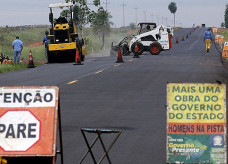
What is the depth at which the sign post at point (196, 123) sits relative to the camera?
7898 millimetres

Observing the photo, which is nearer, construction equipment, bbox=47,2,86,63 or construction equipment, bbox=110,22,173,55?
construction equipment, bbox=47,2,86,63

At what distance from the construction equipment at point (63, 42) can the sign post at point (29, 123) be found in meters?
29.9

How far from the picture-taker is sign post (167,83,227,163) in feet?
25.9

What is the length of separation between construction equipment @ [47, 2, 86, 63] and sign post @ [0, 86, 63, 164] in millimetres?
29908

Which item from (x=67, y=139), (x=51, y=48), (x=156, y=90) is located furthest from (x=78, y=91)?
(x=51, y=48)

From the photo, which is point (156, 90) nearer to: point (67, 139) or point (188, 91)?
point (67, 139)

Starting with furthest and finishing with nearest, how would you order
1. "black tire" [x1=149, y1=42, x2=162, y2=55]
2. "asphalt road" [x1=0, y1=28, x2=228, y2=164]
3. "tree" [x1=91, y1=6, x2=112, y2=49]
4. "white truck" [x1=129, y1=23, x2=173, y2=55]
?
1. "tree" [x1=91, y1=6, x2=112, y2=49]
2. "black tire" [x1=149, y1=42, x2=162, y2=55]
3. "white truck" [x1=129, y1=23, x2=173, y2=55]
4. "asphalt road" [x1=0, y1=28, x2=228, y2=164]

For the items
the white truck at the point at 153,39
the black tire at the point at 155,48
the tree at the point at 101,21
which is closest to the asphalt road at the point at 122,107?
the white truck at the point at 153,39

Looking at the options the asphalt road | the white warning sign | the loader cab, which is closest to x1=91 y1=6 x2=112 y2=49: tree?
the loader cab

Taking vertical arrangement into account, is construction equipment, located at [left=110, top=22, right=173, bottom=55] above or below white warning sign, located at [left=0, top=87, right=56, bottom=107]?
below

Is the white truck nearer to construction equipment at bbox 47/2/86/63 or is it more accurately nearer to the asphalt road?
construction equipment at bbox 47/2/86/63

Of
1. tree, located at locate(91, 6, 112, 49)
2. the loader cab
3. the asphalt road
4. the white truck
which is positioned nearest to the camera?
the asphalt road

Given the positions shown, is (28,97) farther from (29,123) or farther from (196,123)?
(196,123)

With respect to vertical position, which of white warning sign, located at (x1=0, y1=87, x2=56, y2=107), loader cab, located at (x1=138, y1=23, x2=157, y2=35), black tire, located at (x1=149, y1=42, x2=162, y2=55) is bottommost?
black tire, located at (x1=149, y1=42, x2=162, y2=55)
